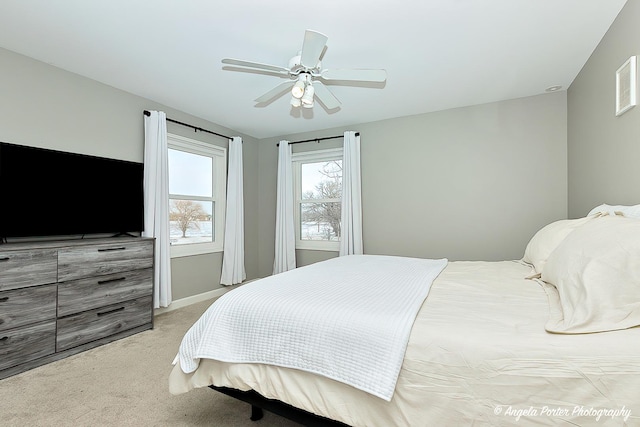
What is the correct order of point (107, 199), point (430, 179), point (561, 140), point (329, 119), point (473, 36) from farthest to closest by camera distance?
point (329, 119) < point (430, 179) < point (561, 140) < point (107, 199) < point (473, 36)

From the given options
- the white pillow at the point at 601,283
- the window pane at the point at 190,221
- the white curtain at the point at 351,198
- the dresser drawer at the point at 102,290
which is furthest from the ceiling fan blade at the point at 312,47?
the window pane at the point at 190,221

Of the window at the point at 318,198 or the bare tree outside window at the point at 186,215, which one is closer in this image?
the bare tree outside window at the point at 186,215

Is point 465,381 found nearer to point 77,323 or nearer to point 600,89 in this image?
point 600,89

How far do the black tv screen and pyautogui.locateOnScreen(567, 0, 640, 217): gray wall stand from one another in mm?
4158

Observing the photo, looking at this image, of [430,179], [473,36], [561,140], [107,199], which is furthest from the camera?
[430,179]

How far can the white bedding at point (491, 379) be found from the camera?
3.12ft

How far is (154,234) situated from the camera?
132 inches

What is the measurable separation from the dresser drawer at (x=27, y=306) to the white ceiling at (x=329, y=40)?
1.91 metres

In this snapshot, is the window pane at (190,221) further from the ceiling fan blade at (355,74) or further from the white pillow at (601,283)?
the white pillow at (601,283)

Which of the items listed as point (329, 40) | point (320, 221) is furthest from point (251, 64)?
point (320, 221)

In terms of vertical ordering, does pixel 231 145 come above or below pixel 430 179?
above

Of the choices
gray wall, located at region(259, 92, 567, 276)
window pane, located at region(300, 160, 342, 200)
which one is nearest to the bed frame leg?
gray wall, located at region(259, 92, 567, 276)

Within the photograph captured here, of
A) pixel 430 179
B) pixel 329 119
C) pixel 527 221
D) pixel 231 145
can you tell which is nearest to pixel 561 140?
pixel 527 221

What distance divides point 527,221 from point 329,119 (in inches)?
106
